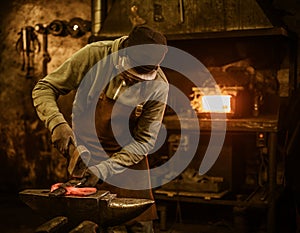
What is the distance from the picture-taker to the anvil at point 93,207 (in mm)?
2145

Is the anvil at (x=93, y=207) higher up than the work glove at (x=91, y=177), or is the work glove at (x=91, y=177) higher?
the work glove at (x=91, y=177)

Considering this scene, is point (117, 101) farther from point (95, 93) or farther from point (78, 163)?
point (78, 163)

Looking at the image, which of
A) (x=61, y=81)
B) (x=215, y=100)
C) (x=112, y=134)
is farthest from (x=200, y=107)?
(x=61, y=81)

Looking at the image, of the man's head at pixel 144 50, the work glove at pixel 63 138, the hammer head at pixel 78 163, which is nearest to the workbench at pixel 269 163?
the man's head at pixel 144 50

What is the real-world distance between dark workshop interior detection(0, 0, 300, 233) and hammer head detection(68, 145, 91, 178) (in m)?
2.30

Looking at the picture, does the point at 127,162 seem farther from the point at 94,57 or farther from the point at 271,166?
the point at 271,166

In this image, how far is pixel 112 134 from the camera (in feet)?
9.84

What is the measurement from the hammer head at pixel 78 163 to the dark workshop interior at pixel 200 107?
2.30 m

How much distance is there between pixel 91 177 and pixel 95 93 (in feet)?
2.17

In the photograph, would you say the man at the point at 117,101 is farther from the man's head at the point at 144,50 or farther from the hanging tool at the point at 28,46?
the hanging tool at the point at 28,46

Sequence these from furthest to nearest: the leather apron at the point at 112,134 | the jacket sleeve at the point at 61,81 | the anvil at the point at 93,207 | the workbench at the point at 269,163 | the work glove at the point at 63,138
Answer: the workbench at the point at 269,163 → the leather apron at the point at 112,134 → the jacket sleeve at the point at 61,81 → the work glove at the point at 63,138 → the anvil at the point at 93,207

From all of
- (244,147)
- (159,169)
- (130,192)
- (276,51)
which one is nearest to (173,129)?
(159,169)

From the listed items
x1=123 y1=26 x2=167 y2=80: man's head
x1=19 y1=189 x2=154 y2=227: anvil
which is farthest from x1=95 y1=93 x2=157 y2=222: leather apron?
x1=19 y1=189 x2=154 y2=227: anvil

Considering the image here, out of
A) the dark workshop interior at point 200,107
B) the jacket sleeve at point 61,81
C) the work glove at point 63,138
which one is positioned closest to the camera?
the work glove at point 63,138
